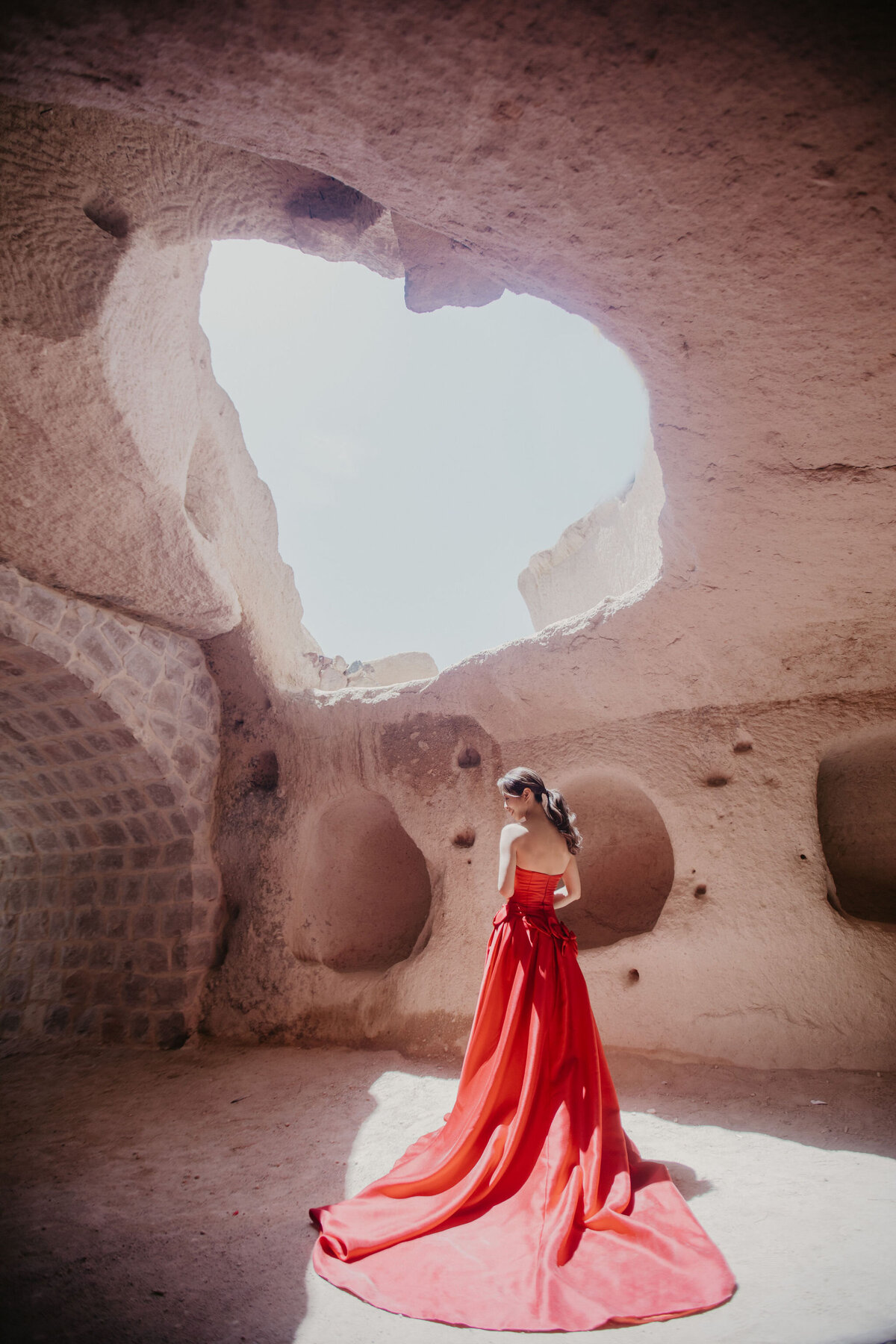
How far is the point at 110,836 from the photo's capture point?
179 inches

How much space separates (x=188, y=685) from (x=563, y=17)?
3.98m

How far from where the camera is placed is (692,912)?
3.43 metres

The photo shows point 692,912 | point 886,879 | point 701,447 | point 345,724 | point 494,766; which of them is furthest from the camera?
point 345,724

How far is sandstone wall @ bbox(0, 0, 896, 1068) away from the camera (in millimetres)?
1331

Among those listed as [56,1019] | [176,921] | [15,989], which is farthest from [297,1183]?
[15,989]

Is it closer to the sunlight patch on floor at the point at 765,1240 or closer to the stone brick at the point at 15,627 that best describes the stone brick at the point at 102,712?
the stone brick at the point at 15,627

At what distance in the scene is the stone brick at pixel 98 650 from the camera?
149 inches

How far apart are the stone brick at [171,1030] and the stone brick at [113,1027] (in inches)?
9.8

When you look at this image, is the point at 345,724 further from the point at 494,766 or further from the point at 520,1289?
the point at 520,1289

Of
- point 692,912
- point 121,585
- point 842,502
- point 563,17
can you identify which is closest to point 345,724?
point 121,585

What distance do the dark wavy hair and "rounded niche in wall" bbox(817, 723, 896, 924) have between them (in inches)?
67.1

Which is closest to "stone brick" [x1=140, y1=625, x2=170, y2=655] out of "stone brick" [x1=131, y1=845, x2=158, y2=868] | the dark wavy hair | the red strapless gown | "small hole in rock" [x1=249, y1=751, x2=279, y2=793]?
"small hole in rock" [x1=249, y1=751, x2=279, y2=793]

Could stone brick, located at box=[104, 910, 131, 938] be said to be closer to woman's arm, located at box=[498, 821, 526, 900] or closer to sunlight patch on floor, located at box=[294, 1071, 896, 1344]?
sunlight patch on floor, located at box=[294, 1071, 896, 1344]

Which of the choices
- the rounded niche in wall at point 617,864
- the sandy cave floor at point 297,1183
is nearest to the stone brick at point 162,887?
the sandy cave floor at point 297,1183
